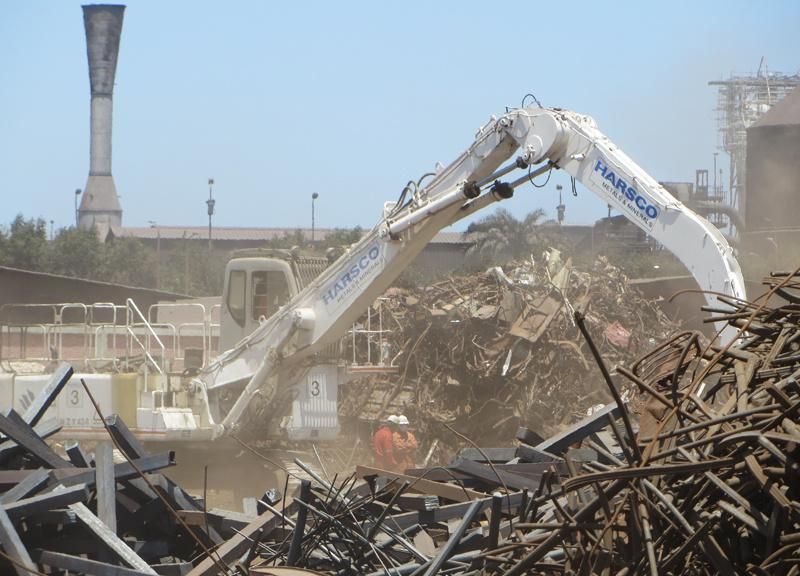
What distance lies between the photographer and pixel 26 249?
68.9m

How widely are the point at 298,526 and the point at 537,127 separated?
25.0 ft

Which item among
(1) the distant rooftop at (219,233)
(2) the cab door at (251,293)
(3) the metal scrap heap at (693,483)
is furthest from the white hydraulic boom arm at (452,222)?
(1) the distant rooftop at (219,233)

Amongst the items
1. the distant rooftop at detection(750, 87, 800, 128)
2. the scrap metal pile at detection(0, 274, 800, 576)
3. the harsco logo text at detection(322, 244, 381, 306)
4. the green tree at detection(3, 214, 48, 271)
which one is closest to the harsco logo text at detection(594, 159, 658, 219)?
→ the harsco logo text at detection(322, 244, 381, 306)

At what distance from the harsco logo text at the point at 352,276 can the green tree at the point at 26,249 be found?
183 ft

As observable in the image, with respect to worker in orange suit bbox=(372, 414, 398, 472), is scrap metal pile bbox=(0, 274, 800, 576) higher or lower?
higher

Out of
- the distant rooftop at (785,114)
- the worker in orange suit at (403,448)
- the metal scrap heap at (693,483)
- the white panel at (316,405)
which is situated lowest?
the worker in orange suit at (403,448)

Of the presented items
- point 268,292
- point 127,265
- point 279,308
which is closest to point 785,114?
point 268,292

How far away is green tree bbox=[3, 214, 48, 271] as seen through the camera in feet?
224

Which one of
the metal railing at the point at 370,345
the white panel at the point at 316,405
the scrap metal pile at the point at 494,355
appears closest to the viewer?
the white panel at the point at 316,405

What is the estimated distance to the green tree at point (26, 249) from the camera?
2687 inches

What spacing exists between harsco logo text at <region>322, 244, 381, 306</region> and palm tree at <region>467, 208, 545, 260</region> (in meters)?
38.4

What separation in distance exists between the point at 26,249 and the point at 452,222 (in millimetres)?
59095

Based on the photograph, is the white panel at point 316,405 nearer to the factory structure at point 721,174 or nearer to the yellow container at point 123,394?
the yellow container at point 123,394

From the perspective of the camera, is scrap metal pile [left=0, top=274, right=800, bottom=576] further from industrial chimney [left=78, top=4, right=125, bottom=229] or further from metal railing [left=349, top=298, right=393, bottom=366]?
industrial chimney [left=78, top=4, right=125, bottom=229]
